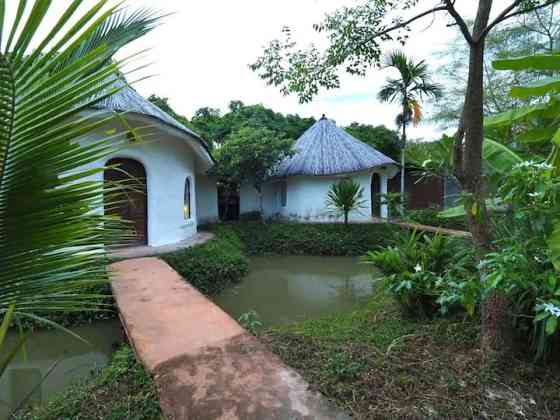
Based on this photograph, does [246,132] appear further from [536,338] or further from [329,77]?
[536,338]

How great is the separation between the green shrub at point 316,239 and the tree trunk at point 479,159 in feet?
24.0

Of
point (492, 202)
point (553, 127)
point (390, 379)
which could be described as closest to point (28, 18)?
point (390, 379)

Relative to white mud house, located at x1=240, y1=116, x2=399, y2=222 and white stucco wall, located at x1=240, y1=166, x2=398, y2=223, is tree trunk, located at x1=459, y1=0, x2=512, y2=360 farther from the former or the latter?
white stucco wall, located at x1=240, y1=166, x2=398, y2=223

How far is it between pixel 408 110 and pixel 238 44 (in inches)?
395

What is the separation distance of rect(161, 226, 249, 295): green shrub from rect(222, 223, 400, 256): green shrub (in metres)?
2.76

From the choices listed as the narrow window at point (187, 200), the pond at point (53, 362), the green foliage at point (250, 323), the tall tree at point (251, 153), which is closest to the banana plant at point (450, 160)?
the green foliage at point (250, 323)

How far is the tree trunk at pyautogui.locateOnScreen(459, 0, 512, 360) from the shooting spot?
226 cm

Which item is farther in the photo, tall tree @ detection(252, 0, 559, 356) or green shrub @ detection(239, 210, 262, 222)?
green shrub @ detection(239, 210, 262, 222)

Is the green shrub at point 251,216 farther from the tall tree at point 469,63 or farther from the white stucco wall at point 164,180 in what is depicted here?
the tall tree at point 469,63

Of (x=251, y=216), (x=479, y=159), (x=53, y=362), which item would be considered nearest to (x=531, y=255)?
(x=479, y=159)

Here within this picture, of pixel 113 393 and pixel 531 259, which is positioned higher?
pixel 531 259

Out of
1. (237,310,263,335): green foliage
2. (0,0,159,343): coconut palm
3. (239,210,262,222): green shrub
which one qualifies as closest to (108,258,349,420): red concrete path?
(237,310,263,335): green foliage

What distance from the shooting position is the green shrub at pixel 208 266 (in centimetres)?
609

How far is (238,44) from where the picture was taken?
430 cm
